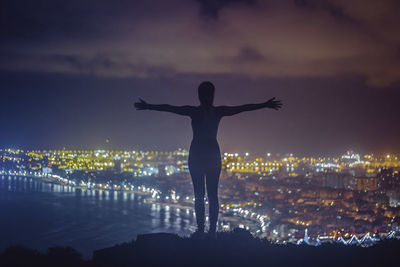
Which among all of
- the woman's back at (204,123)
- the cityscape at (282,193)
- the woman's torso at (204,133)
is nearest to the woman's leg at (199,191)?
the woman's torso at (204,133)

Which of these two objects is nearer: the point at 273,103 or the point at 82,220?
the point at 273,103

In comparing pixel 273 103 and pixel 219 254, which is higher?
pixel 273 103

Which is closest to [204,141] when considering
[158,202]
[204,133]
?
[204,133]

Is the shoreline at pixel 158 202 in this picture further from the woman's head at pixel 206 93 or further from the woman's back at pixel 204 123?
the woman's head at pixel 206 93

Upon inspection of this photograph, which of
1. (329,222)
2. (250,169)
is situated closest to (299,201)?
(329,222)

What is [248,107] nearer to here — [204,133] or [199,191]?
[204,133]

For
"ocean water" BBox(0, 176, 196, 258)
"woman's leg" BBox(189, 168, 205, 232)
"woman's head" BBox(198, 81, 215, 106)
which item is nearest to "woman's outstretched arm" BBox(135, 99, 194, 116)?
"woman's head" BBox(198, 81, 215, 106)
